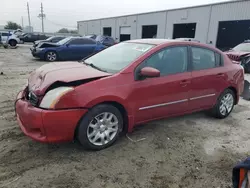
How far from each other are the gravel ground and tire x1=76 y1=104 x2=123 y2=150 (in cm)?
14

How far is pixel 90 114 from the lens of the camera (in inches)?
118

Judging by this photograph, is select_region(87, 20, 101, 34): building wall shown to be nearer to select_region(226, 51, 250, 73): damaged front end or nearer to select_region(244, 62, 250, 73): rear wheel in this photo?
select_region(226, 51, 250, 73): damaged front end

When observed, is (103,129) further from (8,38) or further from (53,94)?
(8,38)

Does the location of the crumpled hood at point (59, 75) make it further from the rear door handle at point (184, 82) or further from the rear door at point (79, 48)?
the rear door at point (79, 48)

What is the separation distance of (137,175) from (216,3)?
879 inches

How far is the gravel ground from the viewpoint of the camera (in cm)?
264

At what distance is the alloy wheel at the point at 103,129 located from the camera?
123 inches

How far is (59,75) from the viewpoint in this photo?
3.19 meters

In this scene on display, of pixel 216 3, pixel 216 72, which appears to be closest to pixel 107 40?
pixel 216 3

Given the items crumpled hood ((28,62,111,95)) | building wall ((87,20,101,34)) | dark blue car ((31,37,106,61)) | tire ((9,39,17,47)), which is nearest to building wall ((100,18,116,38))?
building wall ((87,20,101,34))

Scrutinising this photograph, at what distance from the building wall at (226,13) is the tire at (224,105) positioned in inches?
675

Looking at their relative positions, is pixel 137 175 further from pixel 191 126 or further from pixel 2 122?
pixel 2 122

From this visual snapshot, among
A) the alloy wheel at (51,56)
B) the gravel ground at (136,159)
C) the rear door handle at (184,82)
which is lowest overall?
the gravel ground at (136,159)

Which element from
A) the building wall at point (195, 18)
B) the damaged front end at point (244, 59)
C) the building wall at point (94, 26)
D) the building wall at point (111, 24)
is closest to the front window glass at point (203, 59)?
the damaged front end at point (244, 59)
